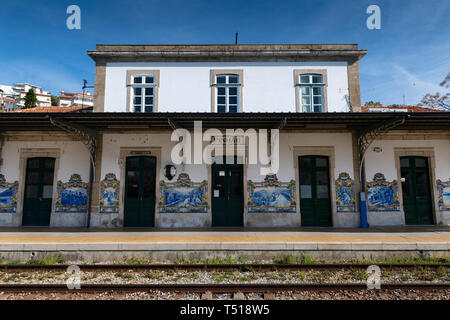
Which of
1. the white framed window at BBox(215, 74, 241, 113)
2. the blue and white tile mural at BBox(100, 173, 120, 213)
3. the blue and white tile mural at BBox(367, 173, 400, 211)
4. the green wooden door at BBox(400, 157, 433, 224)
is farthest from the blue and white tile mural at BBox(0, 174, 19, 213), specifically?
the green wooden door at BBox(400, 157, 433, 224)

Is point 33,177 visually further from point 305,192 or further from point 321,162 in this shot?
point 321,162

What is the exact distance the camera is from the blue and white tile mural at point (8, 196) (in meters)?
9.85

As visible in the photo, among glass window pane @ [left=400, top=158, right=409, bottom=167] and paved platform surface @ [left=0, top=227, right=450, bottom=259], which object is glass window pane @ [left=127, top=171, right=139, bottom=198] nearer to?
paved platform surface @ [left=0, top=227, right=450, bottom=259]

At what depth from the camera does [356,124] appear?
9.33 meters

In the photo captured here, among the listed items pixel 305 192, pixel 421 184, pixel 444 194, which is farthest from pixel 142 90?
pixel 444 194

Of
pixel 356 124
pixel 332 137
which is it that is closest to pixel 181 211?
pixel 332 137

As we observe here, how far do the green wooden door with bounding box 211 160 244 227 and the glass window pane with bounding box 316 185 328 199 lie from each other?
3.09 metres

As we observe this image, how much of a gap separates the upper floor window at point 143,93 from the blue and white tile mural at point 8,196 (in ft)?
18.9

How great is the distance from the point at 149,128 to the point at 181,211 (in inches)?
140

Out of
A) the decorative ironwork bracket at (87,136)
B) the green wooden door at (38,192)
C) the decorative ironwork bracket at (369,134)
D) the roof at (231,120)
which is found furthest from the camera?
the green wooden door at (38,192)

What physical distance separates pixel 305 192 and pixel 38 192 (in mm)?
10897

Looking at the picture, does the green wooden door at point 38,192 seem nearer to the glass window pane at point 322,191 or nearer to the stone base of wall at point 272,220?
the stone base of wall at point 272,220

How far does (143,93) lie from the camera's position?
10.7 m

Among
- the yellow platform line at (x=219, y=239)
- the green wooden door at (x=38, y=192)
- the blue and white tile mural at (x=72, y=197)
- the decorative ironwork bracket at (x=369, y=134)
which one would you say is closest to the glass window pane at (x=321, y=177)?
the decorative ironwork bracket at (x=369, y=134)
